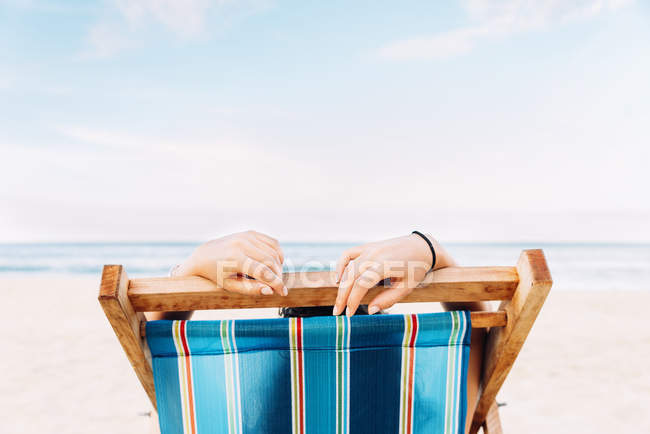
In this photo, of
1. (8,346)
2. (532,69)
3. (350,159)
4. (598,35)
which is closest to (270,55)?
(350,159)

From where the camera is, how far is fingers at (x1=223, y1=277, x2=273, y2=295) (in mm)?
750

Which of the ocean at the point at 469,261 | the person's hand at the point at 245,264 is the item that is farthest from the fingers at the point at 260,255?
the ocean at the point at 469,261

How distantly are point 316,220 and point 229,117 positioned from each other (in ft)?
35.3

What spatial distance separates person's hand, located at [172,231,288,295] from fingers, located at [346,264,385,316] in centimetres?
13

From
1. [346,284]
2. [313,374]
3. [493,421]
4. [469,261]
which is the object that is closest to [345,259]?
[346,284]

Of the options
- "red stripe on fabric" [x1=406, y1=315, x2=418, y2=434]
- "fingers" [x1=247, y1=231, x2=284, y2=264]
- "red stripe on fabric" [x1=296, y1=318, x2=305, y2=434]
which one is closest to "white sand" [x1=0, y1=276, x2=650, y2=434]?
"red stripe on fabric" [x1=406, y1=315, x2=418, y2=434]

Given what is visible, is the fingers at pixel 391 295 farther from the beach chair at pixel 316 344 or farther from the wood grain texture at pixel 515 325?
the wood grain texture at pixel 515 325

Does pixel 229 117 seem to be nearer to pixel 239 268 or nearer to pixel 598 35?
pixel 598 35

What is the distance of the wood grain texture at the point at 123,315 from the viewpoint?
2.35ft

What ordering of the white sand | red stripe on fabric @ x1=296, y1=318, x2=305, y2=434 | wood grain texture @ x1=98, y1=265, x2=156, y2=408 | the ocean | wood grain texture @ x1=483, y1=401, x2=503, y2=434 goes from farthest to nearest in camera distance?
the ocean, the white sand, wood grain texture @ x1=483, y1=401, x2=503, y2=434, red stripe on fabric @ x1=296, y1=318, x2=305, y2=434, wood grain texture @ x1=98, y1=265, x2=156, y2=408

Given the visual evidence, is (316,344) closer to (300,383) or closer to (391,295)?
(300,383)

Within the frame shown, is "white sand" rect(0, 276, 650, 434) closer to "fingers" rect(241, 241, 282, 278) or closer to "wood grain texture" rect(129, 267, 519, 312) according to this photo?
"wood grain texture" rect(129, 267, 519, 312)

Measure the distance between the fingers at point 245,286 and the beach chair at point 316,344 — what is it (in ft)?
0.08

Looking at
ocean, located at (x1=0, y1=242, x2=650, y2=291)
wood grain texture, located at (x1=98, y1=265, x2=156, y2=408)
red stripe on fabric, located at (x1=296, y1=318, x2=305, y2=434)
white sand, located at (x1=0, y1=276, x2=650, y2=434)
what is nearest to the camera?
wood grain texture, located at (x1=98, y1=265, x2=156, y2=408)
